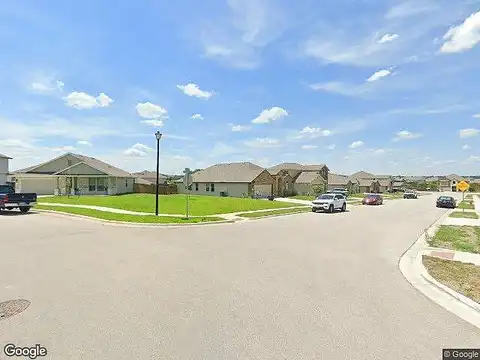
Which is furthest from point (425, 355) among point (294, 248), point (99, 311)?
point (294, 248)

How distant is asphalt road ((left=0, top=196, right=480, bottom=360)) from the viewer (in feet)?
15.3

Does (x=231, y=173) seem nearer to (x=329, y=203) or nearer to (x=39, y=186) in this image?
(x=39, y=186)

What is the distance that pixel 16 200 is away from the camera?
2416 cm

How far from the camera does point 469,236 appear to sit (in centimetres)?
1562

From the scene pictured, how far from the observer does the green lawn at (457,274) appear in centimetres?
718

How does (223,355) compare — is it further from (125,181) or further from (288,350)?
(125,181)

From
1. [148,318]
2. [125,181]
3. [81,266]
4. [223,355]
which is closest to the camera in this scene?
[223,355]

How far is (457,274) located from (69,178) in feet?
147

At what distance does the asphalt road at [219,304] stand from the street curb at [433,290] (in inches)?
7.6

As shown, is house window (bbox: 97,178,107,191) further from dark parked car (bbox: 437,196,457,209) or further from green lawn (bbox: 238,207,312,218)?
dark parked car (bbox: 437,196,457,209)

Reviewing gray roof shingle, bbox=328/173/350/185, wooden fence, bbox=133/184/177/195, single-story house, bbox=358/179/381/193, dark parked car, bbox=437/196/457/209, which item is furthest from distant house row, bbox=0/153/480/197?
single-story house, bbox=358/179/381/193

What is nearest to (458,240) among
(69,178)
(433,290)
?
(433,290)

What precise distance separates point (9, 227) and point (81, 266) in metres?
10.3

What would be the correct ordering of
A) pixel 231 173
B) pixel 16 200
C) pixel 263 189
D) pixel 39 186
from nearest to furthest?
1. pixel 16 200
2. pixel 39 186
3. pixel 263 189
4. pixel 231 173
